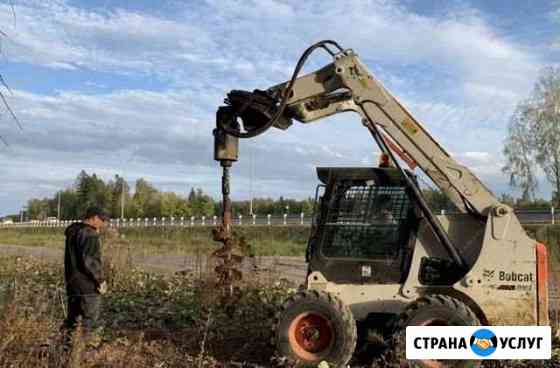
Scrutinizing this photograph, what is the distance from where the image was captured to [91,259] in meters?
8.05

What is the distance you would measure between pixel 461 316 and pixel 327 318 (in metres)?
1.46

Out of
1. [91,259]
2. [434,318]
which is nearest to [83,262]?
[91,259]

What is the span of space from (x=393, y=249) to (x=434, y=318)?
1056 millimetres

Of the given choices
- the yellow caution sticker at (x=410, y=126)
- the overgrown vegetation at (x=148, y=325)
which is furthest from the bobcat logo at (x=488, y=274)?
the overgrown vegetation at (x=148, y=325)

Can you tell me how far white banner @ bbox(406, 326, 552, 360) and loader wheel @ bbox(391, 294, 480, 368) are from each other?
0.06 metres

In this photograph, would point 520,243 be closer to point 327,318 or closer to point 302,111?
point 327,318

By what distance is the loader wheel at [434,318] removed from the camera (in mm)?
6844

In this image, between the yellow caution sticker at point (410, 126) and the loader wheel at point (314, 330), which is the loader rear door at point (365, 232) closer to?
the loader wheel at point (314, 330)

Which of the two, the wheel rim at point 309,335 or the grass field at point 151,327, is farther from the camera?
the wheel rim at point 309,335

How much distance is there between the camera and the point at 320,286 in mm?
7773

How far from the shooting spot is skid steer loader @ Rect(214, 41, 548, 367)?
719 cm

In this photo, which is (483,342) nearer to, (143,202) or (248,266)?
(248,266)

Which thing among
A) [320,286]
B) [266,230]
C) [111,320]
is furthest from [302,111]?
[266,230]

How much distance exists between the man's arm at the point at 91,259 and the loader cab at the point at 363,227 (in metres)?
2.68
